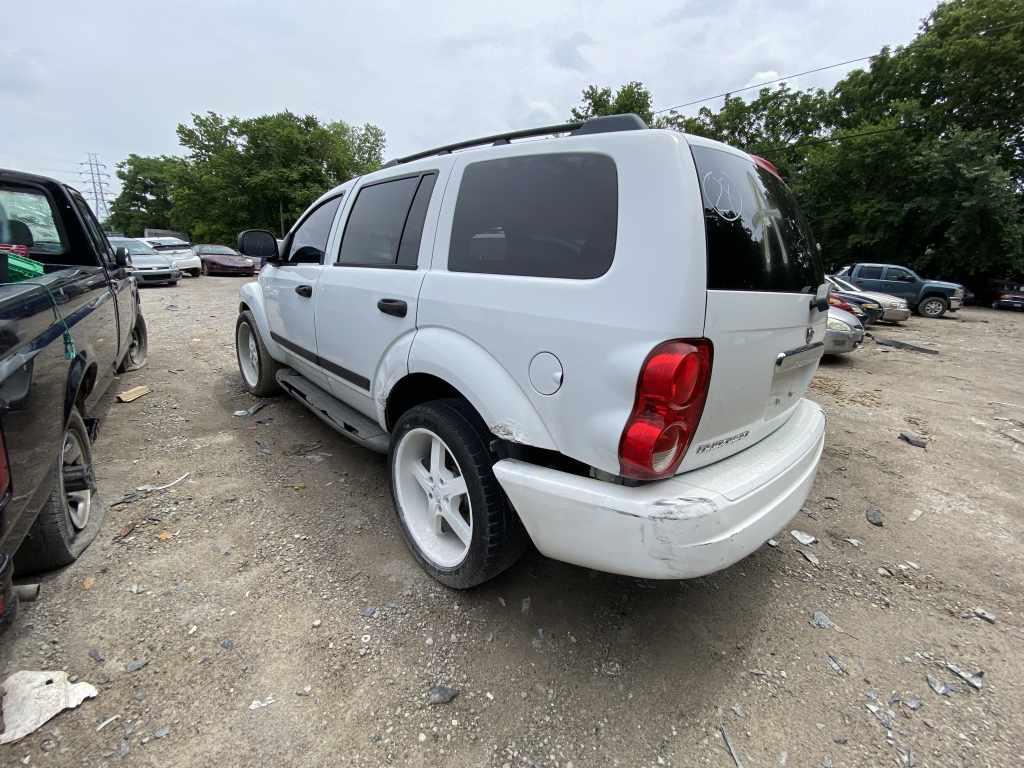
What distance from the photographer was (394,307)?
228 centimetres

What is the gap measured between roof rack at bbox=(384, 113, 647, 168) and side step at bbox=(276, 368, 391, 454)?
5.04ft

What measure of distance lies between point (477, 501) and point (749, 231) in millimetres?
1431

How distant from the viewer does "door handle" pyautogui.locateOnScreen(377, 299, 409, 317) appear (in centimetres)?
224

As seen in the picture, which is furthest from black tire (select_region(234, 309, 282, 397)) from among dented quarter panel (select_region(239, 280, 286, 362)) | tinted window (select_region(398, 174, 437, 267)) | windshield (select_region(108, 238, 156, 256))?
windshield (select_region(108, 238, 156, 256))

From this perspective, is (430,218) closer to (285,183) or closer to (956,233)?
(956,233)

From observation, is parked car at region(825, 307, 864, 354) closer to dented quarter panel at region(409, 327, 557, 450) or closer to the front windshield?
dented quarter panel at region(409, 327, 557, 450)

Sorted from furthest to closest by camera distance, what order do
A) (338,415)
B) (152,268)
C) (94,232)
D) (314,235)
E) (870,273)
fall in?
(870,273)
(152,268)
(94,232)
(314,235)
(338,415)

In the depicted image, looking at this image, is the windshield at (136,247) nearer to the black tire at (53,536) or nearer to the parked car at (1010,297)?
the black tire at (53,536)

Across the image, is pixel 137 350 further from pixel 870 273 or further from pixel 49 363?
pixel 870 273

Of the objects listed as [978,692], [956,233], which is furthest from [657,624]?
[956,233]

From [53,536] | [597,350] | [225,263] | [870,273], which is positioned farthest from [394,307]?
[225,263]

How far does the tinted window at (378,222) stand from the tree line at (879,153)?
23975 mm

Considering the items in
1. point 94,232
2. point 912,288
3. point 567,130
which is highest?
point 567,130

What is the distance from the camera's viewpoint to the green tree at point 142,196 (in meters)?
59.2
